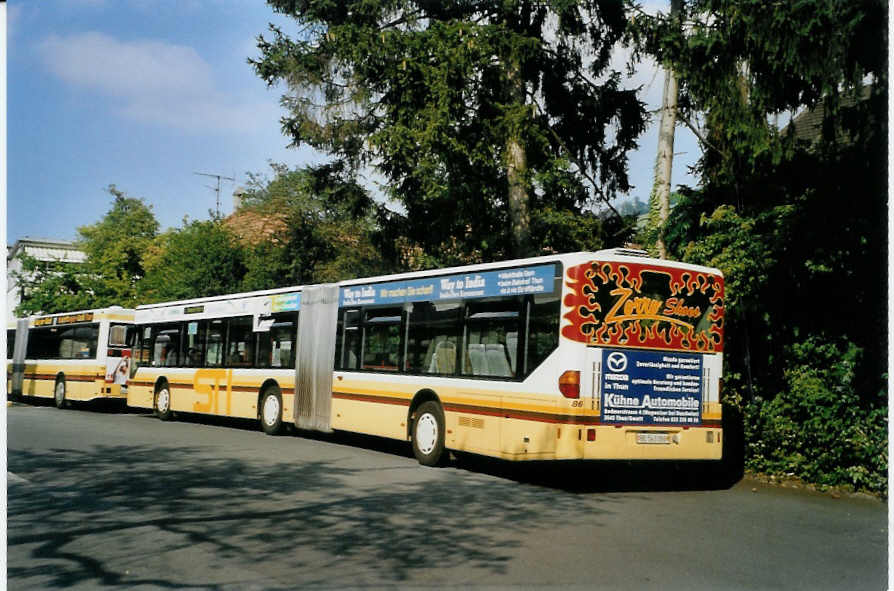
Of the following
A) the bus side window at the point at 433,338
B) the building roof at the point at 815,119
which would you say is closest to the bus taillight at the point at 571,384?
the bus side window at the point at 433,338

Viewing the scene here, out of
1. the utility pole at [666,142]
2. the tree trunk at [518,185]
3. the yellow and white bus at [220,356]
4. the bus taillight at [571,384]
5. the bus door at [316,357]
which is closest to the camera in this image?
the bus taillight at [571,384]

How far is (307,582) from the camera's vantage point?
6.36m

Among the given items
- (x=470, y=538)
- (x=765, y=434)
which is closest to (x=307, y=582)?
(x=470, y=538)

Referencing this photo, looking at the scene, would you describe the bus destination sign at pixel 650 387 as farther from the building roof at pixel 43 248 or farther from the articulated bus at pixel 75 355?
the building roof at pixel 43 248

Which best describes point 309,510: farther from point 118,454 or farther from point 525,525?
point 118,454

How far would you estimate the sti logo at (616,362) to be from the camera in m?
11.1

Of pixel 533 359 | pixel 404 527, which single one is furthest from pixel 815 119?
pixel 404 527

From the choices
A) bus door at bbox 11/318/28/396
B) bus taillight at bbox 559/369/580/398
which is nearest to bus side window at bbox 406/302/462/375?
bus taillight at bbox 559/369/580/398

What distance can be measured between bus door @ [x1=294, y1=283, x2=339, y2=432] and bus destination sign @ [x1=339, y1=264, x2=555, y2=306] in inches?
22.0

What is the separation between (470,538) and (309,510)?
191 centimetres

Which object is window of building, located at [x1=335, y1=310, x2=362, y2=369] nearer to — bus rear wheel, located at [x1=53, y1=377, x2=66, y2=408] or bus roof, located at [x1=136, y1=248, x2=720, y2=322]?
bus roof, located at [x1=136, y1=248, x2=720, y2=322]

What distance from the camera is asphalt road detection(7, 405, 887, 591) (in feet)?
21.8

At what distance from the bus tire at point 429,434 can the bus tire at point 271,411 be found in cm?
492

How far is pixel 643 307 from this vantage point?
11.4m
